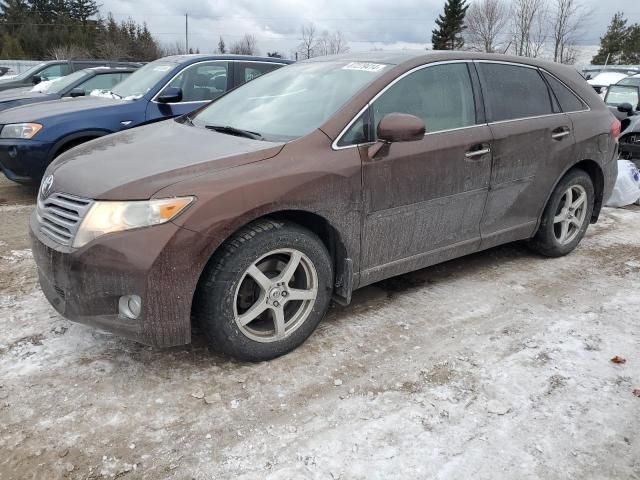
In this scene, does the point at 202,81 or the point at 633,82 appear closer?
the point at 202,81

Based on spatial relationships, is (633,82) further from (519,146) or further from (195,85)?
(195,85)

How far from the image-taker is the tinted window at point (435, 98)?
3.30m

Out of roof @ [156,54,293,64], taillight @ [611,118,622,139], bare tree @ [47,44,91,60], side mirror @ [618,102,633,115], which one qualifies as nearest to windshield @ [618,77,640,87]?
side mirror @ [618,102,633,115]

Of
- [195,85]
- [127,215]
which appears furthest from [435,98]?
[195,85]

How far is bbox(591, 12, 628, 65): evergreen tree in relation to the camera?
5788 centimetres

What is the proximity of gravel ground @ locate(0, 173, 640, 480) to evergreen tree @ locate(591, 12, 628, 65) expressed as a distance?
64.8 metres

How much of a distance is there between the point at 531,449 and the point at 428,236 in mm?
1533

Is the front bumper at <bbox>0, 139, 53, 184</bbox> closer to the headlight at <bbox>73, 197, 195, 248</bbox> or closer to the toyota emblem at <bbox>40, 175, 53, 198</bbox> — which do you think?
the toyota emblem at <bbox>40, 175, 53, 198</bbox>

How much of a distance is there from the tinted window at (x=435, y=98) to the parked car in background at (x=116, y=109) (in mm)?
3784

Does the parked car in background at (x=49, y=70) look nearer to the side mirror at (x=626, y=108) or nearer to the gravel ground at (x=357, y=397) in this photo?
the side mirror at (x=626, y=108)

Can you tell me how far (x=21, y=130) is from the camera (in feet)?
19.1

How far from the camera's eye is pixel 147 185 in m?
2.54

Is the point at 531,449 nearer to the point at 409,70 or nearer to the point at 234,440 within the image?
the point at 234,440

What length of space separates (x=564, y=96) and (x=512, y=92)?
27.0 inches
